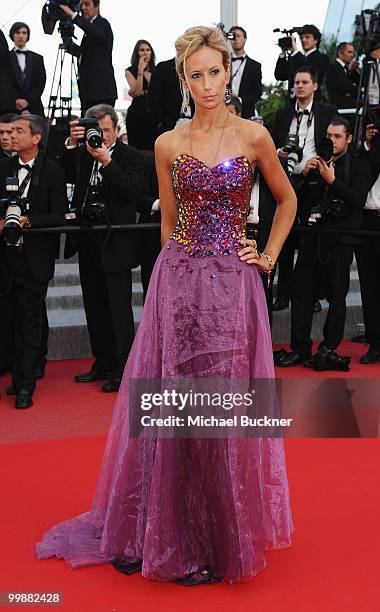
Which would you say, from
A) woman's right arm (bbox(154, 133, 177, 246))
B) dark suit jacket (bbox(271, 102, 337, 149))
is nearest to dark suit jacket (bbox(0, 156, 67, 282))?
dark suit jacket (bbox(271, 102, 337, 149))

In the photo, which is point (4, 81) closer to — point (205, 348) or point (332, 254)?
point (332, 254)

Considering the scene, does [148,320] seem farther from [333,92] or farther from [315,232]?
[333,92]

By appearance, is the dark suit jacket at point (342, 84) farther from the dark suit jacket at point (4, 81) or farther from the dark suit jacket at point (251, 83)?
the dark suit jacket at point (4, 81)

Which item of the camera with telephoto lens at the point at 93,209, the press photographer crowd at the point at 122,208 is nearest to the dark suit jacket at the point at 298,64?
the press photographer crowd at the point at 122,208

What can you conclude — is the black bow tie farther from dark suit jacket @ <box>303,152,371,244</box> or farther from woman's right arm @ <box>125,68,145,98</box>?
woman's right arm @ <box>125,68,145,98</box>

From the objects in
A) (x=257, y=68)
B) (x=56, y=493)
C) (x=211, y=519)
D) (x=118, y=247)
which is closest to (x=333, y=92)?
(x=257, y=68)

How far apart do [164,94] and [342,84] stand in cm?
199

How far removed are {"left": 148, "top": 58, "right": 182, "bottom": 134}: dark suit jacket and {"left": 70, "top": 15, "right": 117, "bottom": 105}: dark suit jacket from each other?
0.36 m

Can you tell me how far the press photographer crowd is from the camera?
614 centimetres

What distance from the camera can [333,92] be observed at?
986cm

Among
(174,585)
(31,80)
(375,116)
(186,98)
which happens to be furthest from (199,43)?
(31,80)

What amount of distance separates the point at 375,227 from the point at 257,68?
293cm

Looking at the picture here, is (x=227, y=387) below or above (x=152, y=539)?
above

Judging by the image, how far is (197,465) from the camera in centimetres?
340
